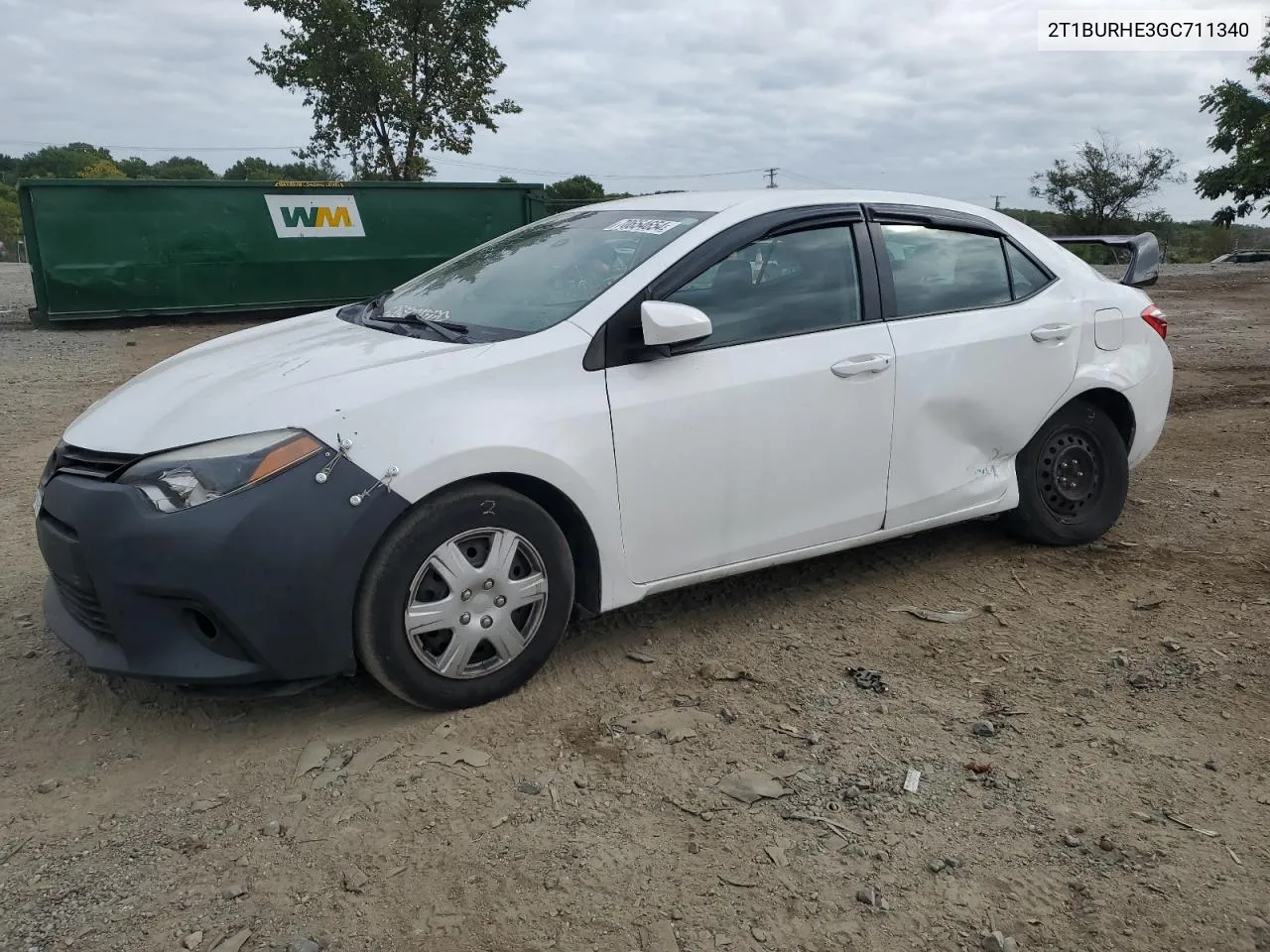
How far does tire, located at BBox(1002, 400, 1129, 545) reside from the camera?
4.61 m

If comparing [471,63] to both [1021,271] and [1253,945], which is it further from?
[1253,945]

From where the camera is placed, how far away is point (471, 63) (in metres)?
26.4

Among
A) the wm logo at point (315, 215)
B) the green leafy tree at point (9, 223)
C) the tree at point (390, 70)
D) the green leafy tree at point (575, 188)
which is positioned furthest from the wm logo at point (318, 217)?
the green leafy tree at point (9, 223)

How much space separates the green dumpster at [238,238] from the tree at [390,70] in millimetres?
10732

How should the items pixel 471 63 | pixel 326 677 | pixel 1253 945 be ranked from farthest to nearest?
pixel 471 63
pixel 326 677
pixel 1253 945

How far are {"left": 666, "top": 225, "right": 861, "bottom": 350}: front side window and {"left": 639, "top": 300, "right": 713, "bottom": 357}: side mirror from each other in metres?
0.18

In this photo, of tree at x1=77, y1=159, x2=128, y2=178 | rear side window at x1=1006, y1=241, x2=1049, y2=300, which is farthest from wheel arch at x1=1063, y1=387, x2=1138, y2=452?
tree at x1=77, y1=159, x2=128, y2=178

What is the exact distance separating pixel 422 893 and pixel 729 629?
5.80 feet

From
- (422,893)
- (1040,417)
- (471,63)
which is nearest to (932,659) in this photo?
(1040,417)

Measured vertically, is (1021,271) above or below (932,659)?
above

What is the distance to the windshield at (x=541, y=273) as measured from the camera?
3.62 metres

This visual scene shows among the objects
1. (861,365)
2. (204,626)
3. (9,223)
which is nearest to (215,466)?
(204,626)

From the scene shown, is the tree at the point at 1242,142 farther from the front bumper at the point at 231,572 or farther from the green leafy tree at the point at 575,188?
the front bumper at the point at 231,572

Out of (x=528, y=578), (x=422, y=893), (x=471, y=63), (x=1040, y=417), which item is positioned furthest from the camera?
(x=471, y=63)
